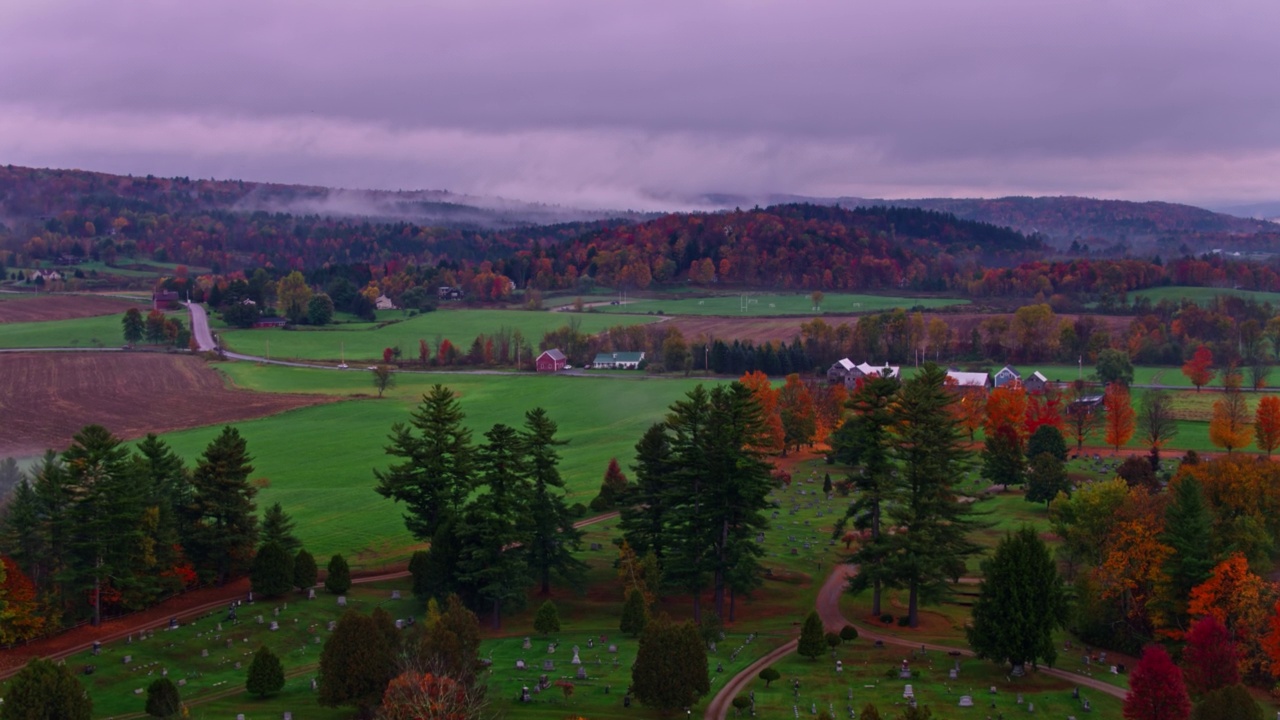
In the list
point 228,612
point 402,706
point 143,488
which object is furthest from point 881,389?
point 143,488

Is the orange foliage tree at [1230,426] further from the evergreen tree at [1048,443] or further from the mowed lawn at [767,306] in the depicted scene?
the mowed lawn at [767,306]

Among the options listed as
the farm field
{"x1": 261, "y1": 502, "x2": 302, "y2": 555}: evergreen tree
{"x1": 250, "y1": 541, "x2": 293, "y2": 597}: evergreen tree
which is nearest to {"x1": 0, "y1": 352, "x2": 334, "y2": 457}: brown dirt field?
{"x1": 261, "y1": 502, "x2": 302, "y2": 555}: evergreen tree

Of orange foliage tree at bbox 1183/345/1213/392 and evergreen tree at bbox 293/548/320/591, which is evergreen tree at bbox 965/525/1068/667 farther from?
orange foliage tree at bbox 1183/345/1213/392

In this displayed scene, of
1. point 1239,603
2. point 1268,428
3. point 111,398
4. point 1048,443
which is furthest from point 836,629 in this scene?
point 111,398

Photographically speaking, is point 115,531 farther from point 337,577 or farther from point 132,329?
point 132,329

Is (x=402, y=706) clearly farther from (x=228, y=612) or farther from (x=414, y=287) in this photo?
(x=414, y=287)

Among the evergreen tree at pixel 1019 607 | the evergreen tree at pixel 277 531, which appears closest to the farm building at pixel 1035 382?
the evergreen tree at pixel 1019 607
